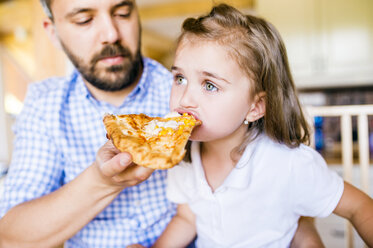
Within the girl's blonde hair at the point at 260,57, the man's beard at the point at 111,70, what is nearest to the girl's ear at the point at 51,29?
the man's beard at the point at 111,70

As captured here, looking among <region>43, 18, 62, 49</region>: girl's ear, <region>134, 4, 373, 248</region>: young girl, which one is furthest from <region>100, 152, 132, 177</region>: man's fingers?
<region>43, 18, 62, 49</region>: girl's ear

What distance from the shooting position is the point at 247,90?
1060 mm

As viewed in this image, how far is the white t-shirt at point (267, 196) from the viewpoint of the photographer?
111 centimetres

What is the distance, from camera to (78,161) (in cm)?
134

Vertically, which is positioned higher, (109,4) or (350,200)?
(109,4)

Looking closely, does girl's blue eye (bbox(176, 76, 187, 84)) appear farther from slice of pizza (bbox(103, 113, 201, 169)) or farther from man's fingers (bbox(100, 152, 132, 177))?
man's fingers (bbox(100, 152, 132, 177))

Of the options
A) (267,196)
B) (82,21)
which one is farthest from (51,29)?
(267,196)

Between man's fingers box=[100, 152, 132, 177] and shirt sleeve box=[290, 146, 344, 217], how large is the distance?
651mm

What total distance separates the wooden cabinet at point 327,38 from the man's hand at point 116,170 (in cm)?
312

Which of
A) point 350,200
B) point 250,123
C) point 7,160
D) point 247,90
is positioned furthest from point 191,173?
point 7,160

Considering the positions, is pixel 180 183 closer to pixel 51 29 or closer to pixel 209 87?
pixel 209 87

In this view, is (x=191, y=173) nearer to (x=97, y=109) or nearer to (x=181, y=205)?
(x=181, y=205)

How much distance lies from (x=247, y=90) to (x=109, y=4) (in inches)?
27.6

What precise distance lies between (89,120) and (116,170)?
2.05ft
